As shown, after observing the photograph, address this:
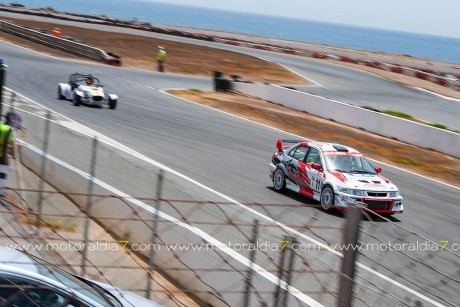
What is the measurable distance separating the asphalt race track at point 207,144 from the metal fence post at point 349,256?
3.20 meters

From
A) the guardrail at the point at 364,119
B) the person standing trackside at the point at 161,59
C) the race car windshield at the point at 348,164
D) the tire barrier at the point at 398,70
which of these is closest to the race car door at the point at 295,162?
the race car windshield at the point at 348,164

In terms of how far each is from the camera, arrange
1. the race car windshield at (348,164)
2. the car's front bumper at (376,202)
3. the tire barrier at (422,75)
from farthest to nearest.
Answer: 1. the tire barrier at (422,75)
2. the race car windshield at (348,164)
3. the car's front bumper at (376,202)

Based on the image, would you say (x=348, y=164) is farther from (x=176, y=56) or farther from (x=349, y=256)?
(x=176, y=56)

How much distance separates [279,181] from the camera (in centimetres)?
1777

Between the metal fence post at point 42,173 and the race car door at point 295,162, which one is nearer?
the metal fence post at point 42,173

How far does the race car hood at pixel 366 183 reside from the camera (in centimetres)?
1581

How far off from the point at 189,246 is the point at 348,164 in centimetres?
805

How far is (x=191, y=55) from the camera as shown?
2229 inches

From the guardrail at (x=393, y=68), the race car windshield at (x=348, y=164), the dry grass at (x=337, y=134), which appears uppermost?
the race car windshield at (x=348, y=164)

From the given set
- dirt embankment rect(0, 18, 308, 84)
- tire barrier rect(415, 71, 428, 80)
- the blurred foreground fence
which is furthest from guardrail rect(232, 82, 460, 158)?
tire barrier rect(415, 71, 428, 80)

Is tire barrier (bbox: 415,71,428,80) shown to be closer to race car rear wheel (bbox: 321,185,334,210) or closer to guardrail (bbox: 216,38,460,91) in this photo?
guardrail (bbox: 216,38,460,91)

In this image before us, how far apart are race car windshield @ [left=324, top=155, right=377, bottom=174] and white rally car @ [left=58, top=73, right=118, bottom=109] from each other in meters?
13.3

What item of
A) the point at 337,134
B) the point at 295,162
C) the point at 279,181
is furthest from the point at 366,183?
the point at 337,134

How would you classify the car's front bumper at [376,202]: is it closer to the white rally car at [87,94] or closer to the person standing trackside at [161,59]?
the white rally car at [87,94]
